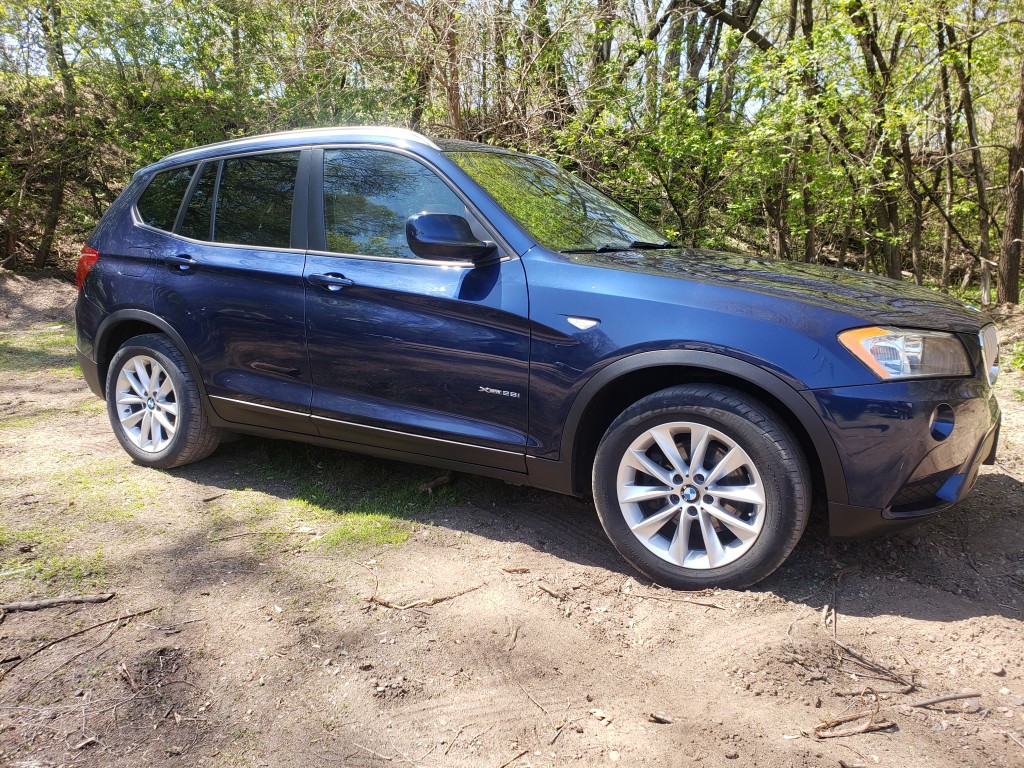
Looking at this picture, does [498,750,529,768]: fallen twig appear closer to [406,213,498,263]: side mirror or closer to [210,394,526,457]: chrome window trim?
[210,394,526,457]: chrome window trim

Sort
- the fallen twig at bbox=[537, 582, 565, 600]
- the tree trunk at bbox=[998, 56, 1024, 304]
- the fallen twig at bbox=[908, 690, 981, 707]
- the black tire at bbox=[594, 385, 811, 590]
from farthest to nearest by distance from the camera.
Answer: the tree trunk at bbox=[998, 56, 1024, 304] → the fallen twig at bbox=[537, 582, 565, 600] → the black tire at bbox=[594, 385, 811, 590] → the fallen twig at bbox=[908, 690, 981, 707]

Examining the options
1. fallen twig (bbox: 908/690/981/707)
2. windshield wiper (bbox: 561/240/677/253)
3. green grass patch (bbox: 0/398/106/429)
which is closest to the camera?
fallen twig (bbox: 908/690/981/707)

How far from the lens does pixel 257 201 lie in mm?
3986

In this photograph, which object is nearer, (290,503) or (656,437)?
(656,437)

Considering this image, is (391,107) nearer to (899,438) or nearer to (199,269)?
(199,269)

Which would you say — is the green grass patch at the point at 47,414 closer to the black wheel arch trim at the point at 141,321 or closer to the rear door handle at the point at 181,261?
the black wheel arch trim at the point at 141,321

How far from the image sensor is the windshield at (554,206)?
348cm

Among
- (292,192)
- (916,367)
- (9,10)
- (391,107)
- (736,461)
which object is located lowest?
(736,461)

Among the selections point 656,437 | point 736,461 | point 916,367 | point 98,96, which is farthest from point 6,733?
point 98,96

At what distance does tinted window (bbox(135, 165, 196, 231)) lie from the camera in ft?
14.1

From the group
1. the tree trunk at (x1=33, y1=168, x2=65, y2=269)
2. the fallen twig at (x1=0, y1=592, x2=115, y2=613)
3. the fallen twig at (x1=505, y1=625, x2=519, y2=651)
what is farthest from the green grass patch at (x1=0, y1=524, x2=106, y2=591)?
the tree trunk at (x1=33, y1=168, x2=65, y2=269)

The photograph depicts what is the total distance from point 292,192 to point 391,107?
5747 mm

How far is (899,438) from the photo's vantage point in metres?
2.64

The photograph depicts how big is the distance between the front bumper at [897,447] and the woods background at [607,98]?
18.3 feet
